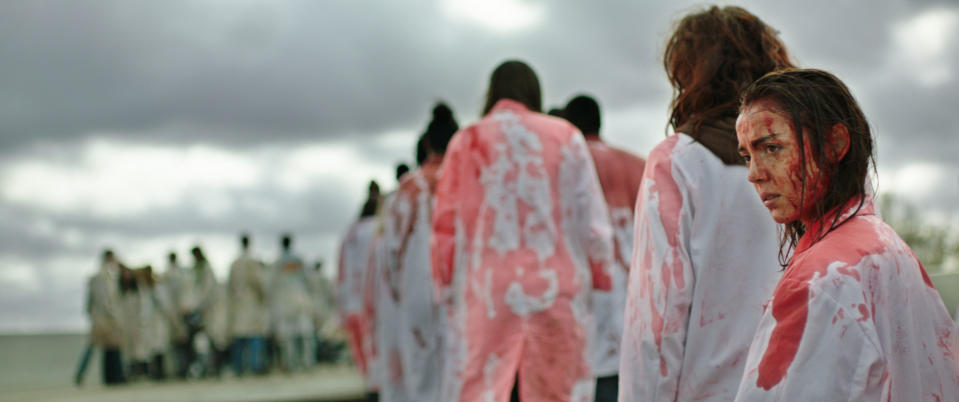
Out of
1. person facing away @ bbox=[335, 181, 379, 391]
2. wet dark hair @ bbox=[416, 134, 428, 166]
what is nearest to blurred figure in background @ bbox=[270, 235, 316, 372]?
person facing away @ bbox=[335, 181, 379, 391]

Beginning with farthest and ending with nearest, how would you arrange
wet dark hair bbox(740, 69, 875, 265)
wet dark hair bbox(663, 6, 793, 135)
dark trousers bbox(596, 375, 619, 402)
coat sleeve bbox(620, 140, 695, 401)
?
1. dark trousers bbox(596, 375, 619, 402)
2. wet dark hair bbox(663, 6, 793, 135)
3. coat sleeve bbox(620, 140, 695, 401)
4. wet dark hair bbox(740, 69, 875, 265)

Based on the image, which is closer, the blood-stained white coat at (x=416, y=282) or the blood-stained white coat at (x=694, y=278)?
the blood-stained white coat at (x=694, y=278)

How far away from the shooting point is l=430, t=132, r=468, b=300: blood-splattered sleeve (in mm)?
4996

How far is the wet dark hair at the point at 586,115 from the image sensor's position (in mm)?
6129

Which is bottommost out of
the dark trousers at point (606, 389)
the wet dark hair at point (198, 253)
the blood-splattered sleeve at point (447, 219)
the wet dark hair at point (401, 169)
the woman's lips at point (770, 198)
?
the dark trousers at point (606, 389)

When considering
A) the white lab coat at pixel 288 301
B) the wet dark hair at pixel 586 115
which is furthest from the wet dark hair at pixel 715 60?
the white lab coat at pixel 288 301

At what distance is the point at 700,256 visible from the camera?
2975 mm

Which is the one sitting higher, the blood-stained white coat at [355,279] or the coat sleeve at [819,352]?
the blood-stained white coat at [355,279]

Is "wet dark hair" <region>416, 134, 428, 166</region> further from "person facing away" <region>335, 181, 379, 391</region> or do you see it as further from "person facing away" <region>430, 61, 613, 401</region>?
"person facing away" <region>430, 61, 613, 401</region>

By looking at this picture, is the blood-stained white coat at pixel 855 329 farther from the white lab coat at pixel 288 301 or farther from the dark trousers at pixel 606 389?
the white lab coat at pixel 288 301

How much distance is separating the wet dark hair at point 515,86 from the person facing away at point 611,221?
68 centimetres

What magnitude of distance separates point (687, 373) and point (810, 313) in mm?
1187

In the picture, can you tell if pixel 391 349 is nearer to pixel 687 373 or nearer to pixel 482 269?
pixel 482 269

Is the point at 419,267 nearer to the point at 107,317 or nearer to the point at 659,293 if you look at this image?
the point at 659,293
